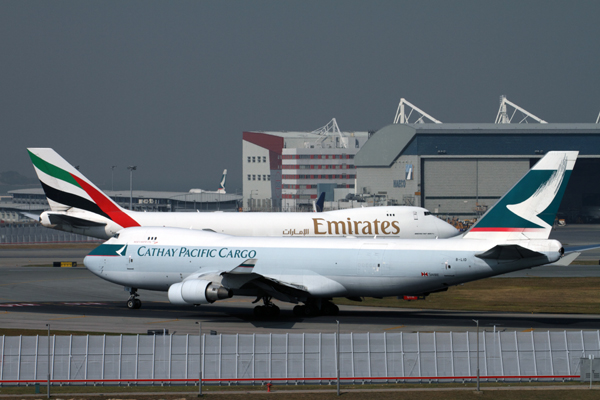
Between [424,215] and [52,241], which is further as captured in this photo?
[52,241]

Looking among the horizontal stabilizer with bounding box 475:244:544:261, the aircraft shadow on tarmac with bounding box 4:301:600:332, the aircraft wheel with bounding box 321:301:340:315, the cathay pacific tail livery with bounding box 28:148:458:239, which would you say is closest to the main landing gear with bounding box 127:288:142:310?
the aircraft shadow on tarmac with bounding box 4:301:600:332

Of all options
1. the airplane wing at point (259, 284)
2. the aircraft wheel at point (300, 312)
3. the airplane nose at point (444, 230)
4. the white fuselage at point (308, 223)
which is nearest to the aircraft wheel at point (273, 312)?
the airplane wing at point (259, 284)

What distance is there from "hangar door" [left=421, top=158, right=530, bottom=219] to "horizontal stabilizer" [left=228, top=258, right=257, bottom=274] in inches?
4873

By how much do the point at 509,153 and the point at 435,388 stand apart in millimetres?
139405

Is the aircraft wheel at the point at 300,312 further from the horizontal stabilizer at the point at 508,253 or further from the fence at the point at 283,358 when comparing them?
the fence at the point at 283,358

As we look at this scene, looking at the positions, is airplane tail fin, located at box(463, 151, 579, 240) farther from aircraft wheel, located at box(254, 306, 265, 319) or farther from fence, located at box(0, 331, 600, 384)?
aircraft wheel, located at box(254, 306, 265, 319)

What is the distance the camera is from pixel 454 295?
5175 cm

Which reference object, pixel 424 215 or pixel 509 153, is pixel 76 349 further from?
pixel 509 153

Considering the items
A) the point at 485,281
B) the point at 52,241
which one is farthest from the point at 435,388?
the point at 52,241

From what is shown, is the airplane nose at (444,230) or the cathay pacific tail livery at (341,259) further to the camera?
the airplane nose at (444,230)

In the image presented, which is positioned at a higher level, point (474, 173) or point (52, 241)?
point (474, 173)

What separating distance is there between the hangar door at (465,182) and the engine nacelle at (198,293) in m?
127

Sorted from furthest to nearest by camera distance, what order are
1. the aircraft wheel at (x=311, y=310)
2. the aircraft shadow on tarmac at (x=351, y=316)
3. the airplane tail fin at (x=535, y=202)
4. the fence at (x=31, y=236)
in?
the fence at (x=31, y=236) < the aircraft wheel at (x=311, y=310) < the aircraft shadow on tarmac at (x=351, y=316) < the airplane tail fin at (x=535, y=202)

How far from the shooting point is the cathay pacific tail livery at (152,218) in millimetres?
61406
